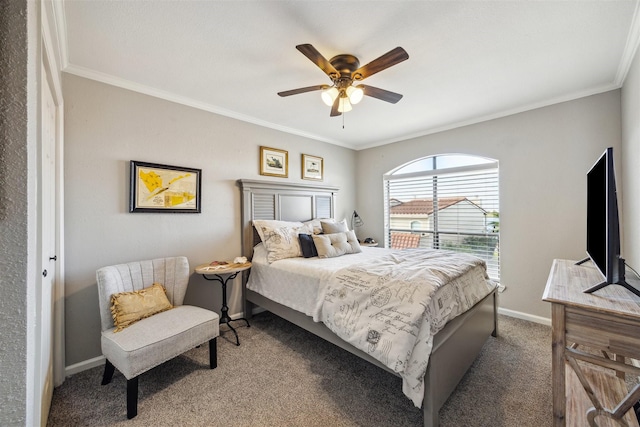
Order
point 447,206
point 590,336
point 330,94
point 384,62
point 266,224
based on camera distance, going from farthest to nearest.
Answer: point 447,206, point 266,224, point 330,94, point 384,62, point 590,336

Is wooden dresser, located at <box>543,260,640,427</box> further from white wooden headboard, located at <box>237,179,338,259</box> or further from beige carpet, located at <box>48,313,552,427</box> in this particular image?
white wooden headboard, located at <box>237,179,338,259</box>

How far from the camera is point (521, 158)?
10.0 ft

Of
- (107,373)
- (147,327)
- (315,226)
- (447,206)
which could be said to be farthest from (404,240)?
(107,373)

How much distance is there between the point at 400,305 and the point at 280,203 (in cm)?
229

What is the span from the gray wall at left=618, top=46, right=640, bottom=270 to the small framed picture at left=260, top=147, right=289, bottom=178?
3383mm

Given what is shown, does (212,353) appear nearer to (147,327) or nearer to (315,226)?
(147,327)

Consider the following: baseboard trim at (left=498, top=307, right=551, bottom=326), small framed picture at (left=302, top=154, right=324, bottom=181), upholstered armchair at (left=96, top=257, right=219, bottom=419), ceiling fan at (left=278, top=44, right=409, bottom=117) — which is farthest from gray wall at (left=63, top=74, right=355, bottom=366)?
baseboard trim at (left=498, top=307, right=551, bottom=326)

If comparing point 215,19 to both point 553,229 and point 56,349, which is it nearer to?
point 56,349

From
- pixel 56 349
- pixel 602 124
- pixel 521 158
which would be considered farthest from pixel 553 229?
pixel 56 349

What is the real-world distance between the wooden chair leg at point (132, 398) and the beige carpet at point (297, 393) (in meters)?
0.04

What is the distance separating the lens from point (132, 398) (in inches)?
64.2

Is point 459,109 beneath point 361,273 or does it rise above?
above

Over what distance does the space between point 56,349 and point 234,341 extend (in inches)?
52.4

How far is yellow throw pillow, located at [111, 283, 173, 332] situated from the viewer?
1889 millimetres
